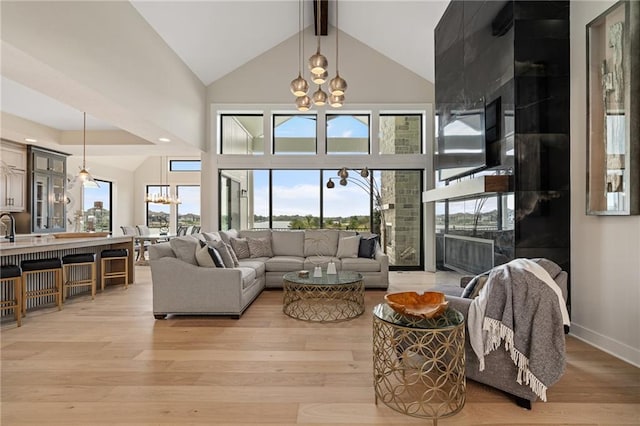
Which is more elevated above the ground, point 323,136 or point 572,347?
point 323,136

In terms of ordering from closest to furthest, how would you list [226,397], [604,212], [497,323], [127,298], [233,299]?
[497,323] < [226,397] < [604,212] < [233,299] < [127,298]

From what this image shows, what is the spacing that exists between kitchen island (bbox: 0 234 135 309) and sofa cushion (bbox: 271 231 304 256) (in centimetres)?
249

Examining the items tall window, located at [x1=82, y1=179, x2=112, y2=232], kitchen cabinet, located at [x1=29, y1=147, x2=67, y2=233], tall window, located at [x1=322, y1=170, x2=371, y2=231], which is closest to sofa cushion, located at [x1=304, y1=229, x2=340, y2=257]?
tall window, located at [x1=322, y1=170, x2=371, y2=231]

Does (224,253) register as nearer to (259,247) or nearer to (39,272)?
(259,247)

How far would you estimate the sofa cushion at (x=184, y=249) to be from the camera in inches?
157

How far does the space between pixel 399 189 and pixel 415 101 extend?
5.96ft

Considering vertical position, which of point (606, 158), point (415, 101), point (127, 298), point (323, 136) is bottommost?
point (127, 298)

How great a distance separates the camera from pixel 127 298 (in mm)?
4844

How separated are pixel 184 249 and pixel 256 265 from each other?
119 centimetres

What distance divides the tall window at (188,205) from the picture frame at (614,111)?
36.2 ft

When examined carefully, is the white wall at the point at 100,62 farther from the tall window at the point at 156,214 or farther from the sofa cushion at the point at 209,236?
the tall window at the point at 156,214

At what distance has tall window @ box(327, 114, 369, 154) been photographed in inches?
278

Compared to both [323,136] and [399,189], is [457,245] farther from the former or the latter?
[323,136]

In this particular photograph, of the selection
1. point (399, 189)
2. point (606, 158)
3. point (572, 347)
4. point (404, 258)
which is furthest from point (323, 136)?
point (572, 347)
